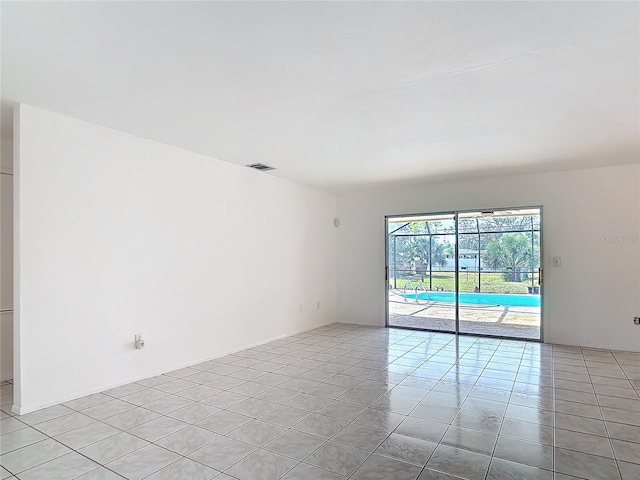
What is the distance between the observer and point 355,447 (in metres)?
2.48

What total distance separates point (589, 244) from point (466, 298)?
1847mm

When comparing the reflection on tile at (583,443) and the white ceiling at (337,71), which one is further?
the reflection on tile at (583,443)

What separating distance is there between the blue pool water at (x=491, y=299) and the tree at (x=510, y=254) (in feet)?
1.11

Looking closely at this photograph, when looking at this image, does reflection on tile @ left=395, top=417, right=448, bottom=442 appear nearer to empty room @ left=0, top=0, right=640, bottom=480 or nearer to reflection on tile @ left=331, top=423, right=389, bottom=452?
empty room @ left=0, top=0, right=640, bottom=480

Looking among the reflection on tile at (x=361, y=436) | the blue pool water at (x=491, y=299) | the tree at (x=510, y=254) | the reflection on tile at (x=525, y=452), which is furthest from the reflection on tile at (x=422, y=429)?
the tree at (x=510, y=254)

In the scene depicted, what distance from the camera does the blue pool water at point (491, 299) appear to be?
5834mm

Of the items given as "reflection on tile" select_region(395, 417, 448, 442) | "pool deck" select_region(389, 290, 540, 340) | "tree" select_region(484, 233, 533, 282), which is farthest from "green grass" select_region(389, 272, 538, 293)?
"reflection on tile" select_region(395, 417, 448, 442)

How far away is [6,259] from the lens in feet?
13.1

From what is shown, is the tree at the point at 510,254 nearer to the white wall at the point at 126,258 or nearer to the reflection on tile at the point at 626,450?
the white wall at the point at 126,258

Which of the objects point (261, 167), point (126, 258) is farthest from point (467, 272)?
point (126, 258)

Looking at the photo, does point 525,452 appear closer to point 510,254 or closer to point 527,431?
point 527,431

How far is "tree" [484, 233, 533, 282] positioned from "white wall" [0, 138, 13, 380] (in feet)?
20.6

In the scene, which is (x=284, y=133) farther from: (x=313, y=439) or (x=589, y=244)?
(x=589, y=244)

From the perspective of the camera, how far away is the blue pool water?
5.83 m
